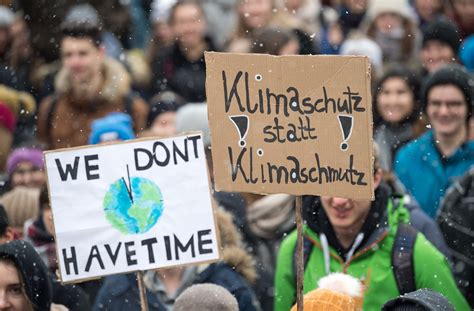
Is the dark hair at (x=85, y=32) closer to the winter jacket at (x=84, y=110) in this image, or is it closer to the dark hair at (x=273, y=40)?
the winter jacket at (x=84, y=110)

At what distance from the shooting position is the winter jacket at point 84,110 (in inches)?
441

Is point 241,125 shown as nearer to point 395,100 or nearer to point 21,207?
point 21,207

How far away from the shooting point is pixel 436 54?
39.2ft

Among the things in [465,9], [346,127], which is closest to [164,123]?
[465,9]

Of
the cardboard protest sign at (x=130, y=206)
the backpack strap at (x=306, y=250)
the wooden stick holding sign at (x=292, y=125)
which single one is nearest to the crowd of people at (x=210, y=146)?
the backpack strap at (x=306, y=250)

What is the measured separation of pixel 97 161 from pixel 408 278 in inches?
64.3

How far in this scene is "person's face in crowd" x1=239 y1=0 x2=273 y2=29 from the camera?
43.0 ft

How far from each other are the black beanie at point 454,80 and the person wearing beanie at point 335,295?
2.82 metres

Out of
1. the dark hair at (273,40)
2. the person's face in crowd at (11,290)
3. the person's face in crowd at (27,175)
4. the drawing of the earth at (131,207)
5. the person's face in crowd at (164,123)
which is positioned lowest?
the person's face in crowd at (11,290)

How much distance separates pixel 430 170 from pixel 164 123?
5.89 ft

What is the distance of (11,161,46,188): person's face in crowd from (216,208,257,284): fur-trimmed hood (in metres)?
2.14

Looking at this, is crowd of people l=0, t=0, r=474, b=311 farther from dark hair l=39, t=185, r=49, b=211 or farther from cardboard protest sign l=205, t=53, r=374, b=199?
cardboard protest sign l=205, t=53, r=374, b=199

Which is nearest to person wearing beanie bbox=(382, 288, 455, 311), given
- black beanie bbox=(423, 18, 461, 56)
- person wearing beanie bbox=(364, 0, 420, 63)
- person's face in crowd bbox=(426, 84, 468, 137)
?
person's face in crowd bbox=(426, 84, 468, 137)

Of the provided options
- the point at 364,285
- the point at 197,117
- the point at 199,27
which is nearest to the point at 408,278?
the point at 364,285
